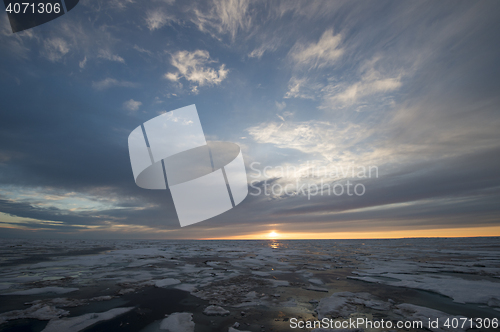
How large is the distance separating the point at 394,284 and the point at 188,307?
7.19 metres

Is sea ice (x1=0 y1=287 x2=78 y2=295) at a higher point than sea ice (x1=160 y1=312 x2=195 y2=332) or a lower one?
lower

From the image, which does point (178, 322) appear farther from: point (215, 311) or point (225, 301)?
point (225, 301)

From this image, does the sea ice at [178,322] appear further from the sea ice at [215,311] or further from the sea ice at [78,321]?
the sea ice at [78,321]

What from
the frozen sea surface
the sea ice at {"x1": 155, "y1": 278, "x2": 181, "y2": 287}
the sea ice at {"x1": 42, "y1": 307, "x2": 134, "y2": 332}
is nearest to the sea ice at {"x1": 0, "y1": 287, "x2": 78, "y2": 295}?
the frozen sea surface

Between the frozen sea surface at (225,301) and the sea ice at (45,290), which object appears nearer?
the frozen sea surface at (225,301)

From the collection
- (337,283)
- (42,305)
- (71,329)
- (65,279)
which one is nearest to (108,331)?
(71,329)

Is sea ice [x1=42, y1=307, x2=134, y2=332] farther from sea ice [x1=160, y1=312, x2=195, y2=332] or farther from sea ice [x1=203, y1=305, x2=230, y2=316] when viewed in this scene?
sea ice [x1=203, y1=305, x2=230, y2=316]

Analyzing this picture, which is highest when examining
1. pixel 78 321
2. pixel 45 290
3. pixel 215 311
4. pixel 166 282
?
pixel 78 321

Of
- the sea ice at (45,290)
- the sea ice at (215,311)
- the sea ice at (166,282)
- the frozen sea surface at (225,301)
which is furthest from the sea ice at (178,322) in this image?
the sea ice at (45,290)

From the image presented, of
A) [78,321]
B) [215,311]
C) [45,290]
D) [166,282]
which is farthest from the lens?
[166,282]

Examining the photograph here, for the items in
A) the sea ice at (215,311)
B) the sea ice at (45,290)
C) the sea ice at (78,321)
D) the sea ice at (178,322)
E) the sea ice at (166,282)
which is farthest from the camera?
the sea ice at (166,282)

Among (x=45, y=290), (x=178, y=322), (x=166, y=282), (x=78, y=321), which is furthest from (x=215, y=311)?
(x=45, y=290)

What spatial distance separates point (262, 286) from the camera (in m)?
7.20

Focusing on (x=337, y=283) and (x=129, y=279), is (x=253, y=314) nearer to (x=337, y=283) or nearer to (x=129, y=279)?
(x=337, y=283)
